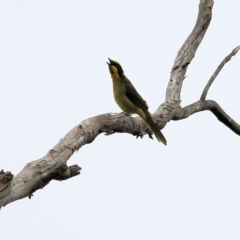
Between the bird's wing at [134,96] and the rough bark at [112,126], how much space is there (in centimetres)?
22

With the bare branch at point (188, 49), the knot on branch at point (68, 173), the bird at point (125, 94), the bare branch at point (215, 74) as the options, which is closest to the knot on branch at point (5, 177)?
the knot on branch at point (68, 173)

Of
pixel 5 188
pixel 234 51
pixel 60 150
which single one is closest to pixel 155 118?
pixel 234 51

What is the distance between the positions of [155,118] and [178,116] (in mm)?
387

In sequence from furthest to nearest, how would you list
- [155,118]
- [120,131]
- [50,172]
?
1. [155,118]
2. [120,131]
3. [50,172]

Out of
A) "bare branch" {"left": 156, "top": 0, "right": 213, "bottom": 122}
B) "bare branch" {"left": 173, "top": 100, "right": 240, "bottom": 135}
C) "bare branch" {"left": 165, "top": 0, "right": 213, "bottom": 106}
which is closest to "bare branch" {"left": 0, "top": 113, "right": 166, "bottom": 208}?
"bare branch" {"left": 156, "top": 0, "right": 213, "bottom": 122}

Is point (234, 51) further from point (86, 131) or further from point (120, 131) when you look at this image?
point (86, 131)

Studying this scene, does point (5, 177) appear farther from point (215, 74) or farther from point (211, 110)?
point (211, 110)

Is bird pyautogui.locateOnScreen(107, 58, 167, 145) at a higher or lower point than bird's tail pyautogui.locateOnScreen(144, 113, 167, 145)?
higher

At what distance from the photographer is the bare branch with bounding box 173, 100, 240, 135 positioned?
8073mm

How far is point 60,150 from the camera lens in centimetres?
591

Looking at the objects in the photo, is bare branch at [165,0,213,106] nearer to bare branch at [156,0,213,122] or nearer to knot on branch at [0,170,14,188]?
bare branch at [156,0,213,122]

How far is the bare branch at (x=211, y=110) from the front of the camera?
8.07m

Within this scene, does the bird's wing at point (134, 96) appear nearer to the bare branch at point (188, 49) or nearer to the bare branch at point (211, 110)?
the bare branch at point (188, 49)

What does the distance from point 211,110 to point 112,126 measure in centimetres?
205
